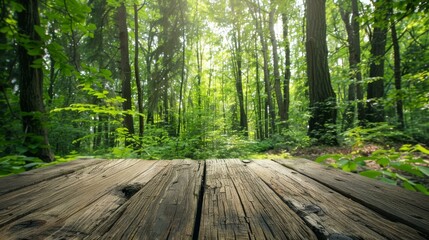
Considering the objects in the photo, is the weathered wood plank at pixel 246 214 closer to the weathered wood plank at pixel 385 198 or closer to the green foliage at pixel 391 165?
the weathered wood plank at pixel 385 198

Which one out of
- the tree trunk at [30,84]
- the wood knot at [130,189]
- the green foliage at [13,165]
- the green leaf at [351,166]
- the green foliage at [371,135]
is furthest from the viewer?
the green foliage at [371,135]

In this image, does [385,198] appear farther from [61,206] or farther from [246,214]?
[61,206]

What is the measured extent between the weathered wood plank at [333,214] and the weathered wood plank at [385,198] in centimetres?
4

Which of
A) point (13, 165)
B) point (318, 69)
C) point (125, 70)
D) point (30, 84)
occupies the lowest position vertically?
point (13, 165)

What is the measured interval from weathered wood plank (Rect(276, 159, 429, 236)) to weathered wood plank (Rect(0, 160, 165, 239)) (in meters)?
1.08

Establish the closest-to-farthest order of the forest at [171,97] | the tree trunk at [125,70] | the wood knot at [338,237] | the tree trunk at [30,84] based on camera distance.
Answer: the wood knot at [338,237], the forest at [171,97], the tree trunk at [30,84], the tree trunk at [125,70]

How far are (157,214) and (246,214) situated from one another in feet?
1.12

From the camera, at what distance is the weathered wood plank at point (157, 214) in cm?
66

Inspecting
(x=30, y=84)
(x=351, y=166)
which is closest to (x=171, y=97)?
(x=30, y=84)

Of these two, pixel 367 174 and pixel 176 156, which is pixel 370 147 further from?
pixel 176 156

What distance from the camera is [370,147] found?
478 centimetres

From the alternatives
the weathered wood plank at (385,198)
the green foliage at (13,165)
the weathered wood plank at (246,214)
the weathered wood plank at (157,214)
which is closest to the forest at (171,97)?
the green foliage at (13,165)

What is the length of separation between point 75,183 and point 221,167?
101 centimetres

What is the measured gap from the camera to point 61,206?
0.89 meters
